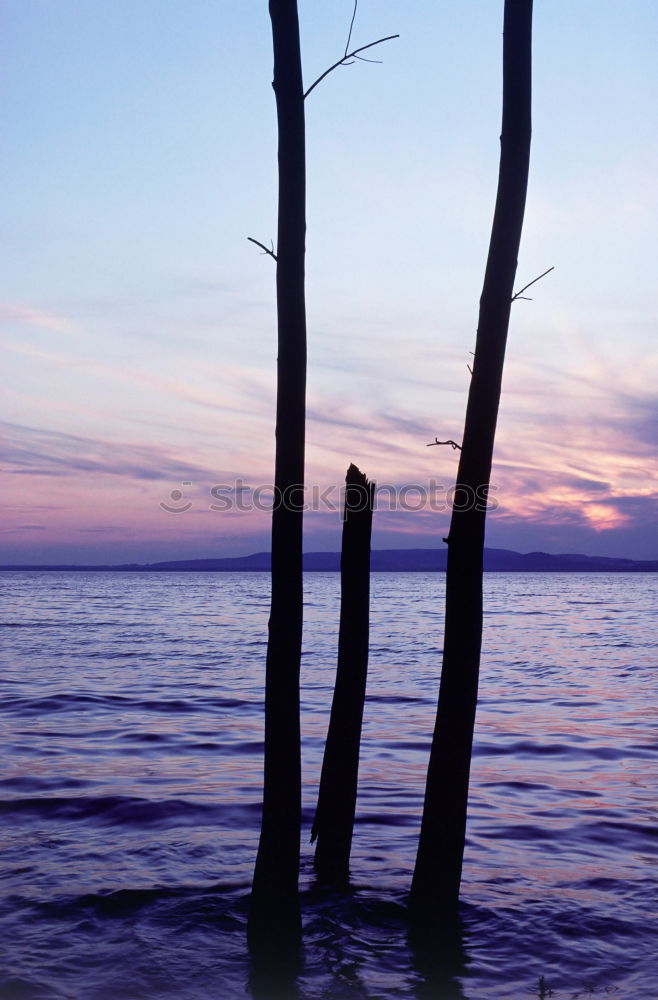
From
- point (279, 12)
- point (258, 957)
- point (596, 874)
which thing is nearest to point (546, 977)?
point (258, 957)

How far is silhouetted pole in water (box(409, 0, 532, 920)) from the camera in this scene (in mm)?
5957

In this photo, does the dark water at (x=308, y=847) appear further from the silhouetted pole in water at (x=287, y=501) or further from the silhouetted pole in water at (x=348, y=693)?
the silhouetted pole in water at (x=287, y=501)

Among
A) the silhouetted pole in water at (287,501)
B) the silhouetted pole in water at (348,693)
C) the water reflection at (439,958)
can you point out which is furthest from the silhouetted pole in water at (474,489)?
the silhouetted pole in water at (348,693)

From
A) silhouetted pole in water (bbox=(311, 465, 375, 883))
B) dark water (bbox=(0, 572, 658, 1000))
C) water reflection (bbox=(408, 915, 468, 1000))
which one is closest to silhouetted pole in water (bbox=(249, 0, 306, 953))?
A: dark water (bbox=(0, 572, 658, 1000))

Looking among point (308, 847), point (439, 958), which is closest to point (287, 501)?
point (439, 958)

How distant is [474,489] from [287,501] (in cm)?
125

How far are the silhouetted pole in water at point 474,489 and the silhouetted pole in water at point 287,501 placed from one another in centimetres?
98

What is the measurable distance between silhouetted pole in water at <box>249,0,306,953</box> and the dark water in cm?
97

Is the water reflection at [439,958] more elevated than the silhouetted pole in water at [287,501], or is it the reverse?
the silhouetted pole in water at [287,501]

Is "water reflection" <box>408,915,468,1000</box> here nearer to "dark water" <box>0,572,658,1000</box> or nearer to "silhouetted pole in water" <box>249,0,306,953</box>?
"dark water" <box>0,572,658,1000</box>

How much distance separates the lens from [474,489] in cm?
598

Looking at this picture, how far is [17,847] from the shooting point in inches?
363

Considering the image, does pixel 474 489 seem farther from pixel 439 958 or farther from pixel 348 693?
pixel 439 958

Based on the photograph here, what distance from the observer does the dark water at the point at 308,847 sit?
625 centimetres
